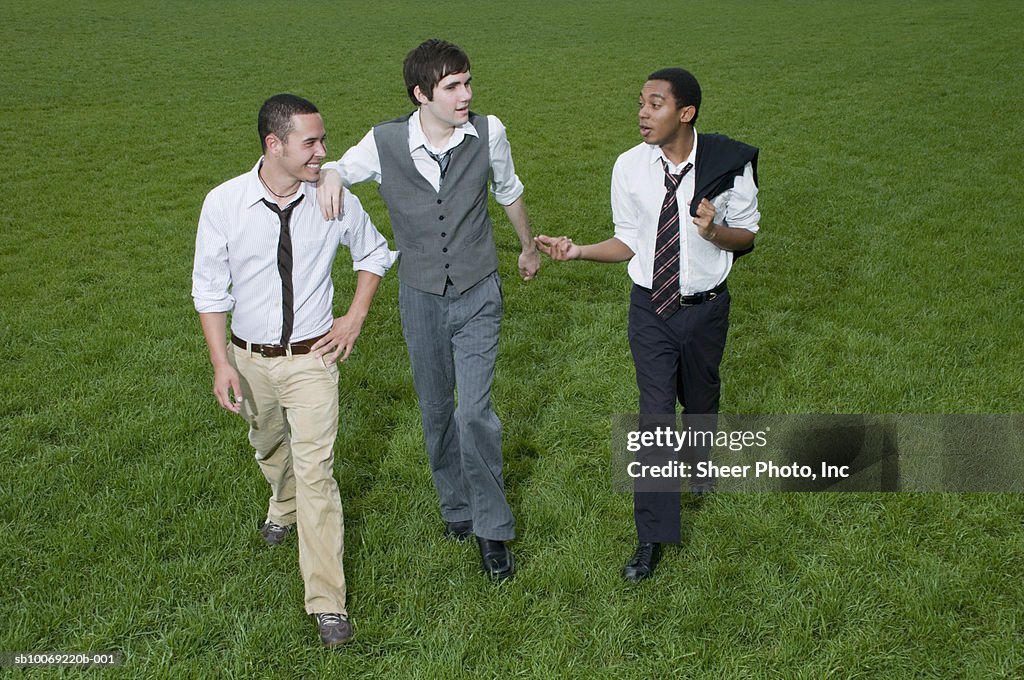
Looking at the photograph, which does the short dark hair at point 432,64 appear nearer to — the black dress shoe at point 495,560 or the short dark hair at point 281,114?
the short dark hair at point 281,114

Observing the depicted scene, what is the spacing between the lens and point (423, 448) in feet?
20.5

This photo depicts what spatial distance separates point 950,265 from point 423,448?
6227 mm

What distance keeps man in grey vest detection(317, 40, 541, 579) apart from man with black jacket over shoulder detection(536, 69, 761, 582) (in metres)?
0.40

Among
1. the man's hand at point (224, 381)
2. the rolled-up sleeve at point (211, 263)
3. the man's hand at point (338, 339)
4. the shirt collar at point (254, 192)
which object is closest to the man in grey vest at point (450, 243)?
the shirt collar at point (254, 192)

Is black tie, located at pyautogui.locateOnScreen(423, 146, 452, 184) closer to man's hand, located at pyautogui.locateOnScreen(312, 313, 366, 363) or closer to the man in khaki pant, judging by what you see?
the man in khaki pant

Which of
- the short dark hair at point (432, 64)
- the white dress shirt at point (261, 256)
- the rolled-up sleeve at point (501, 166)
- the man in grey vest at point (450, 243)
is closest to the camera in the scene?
the white dress shirt at point (261, 256)

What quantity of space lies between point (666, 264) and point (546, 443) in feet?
6.22

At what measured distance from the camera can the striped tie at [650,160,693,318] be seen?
4914 millimetres

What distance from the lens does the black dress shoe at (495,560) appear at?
4.94 metres

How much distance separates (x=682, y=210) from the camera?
488 centimetres

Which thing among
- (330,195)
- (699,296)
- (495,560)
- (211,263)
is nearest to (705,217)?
(699,296)

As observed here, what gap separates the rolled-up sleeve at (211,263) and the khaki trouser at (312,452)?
368 mm

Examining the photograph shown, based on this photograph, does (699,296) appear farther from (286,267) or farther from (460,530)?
(286,267)

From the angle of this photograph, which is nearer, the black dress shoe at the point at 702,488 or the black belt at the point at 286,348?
the black belt at the point at 286,348
